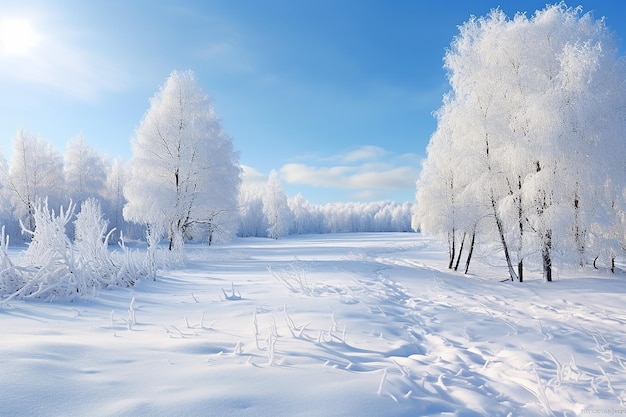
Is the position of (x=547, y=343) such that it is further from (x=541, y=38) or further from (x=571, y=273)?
(x=541, y=38)

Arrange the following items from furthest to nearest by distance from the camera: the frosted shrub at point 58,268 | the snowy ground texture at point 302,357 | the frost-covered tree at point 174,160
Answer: the frost-covered tree at point 174,160
the frosted shrub at point 58,268
the snowy ground texture at point 302,357

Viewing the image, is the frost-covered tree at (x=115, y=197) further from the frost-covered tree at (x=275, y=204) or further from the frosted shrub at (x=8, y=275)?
the frosted shrub at (x=8, y=275)

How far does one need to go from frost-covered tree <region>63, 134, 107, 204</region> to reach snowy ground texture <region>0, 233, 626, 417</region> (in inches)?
1386

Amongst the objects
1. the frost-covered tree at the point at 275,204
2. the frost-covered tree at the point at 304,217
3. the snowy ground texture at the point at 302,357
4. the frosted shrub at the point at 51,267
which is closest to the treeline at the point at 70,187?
the frost-covered tree at the point at 275,204

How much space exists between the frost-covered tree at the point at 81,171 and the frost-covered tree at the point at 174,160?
80.3ft

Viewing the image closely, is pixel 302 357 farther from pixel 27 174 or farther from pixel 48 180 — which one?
pixel 48 180

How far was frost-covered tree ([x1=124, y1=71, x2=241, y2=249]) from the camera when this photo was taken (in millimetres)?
15711

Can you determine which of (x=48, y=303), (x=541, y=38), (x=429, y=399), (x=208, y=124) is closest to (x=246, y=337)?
(x=429, y=399)

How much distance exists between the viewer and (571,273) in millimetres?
12414

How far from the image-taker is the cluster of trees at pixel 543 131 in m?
10.1

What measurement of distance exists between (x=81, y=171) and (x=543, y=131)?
40.5 metres

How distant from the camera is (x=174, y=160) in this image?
15.8m

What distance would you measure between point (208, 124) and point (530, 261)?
15.1m

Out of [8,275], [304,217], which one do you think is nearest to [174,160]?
[8,275]
